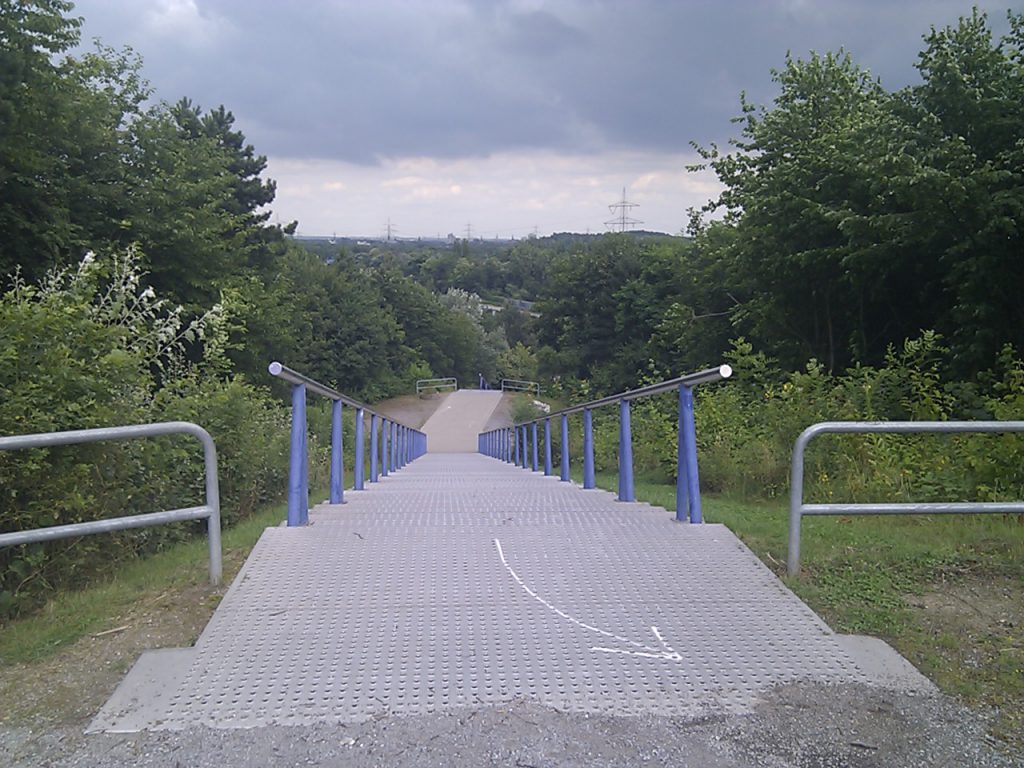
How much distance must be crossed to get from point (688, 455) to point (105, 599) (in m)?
3.40

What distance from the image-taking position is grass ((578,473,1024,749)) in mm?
3539

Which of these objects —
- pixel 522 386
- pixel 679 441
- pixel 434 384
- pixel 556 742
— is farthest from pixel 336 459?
pixel 434 384

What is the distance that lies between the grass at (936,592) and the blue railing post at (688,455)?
38cm

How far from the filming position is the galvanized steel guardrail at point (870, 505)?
4555mm

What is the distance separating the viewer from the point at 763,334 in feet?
75.5

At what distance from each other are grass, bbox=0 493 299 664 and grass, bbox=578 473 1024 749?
2972 millimetres

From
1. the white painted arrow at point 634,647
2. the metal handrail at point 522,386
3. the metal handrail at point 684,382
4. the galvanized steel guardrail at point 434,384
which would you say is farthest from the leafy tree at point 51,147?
the galvanized steel guardrail at point 434,384

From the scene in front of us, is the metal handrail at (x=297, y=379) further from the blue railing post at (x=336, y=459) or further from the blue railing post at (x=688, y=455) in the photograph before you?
the blue railing post at (x=688, y=455)

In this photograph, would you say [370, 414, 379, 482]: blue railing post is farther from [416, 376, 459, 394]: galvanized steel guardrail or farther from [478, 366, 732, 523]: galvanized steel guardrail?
[416, 376, 459, 394]: galvanized steel guardrail

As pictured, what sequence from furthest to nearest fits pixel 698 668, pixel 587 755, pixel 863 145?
1. pixel 863 145
2. pixel 698 668
3. pixel 587 755

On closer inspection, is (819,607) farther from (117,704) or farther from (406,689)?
(117,704)

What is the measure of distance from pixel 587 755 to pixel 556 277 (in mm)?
54044

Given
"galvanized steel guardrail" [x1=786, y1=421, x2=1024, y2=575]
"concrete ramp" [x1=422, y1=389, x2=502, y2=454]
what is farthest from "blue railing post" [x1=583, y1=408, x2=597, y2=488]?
"concrete ramp" [x1=422, y1=389, x2=502, y2=454]

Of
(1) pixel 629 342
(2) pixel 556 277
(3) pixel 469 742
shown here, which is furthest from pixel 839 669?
(2) pixel 556 277
